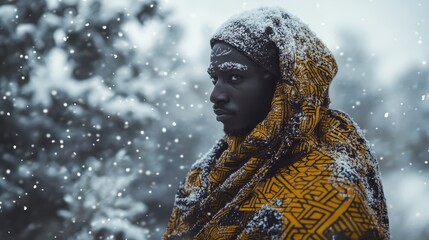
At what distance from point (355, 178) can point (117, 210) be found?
804cm

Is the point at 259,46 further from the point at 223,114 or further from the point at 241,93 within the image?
the point at 223,114

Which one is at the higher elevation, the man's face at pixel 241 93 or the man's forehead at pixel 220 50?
the man's forehead at pixel 220 50

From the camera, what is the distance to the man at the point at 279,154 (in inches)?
60.2

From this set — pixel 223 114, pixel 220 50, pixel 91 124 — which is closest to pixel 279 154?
pixel 223 114

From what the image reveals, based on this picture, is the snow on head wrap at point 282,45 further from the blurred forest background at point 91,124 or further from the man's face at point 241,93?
the blurred forest background at point 91,124

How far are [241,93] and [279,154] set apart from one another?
0.38 meters

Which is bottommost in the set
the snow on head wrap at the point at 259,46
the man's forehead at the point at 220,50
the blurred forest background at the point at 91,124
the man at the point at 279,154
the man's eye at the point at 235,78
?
the man at the point at 279,154

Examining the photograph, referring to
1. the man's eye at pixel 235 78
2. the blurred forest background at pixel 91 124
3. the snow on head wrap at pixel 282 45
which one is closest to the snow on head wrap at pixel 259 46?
the snow on head wrap at pixel 282 45

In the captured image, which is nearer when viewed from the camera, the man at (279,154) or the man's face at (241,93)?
the man at (279,154)

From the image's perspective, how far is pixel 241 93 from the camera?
1.95m

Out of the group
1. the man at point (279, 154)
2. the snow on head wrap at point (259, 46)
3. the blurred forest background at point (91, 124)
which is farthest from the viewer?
the blurred forest background at point (91, 124)

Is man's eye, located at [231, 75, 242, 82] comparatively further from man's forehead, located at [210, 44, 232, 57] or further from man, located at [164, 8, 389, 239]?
man's forehead, located at [210, 44, 232, 57]

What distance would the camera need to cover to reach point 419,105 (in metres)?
11.2

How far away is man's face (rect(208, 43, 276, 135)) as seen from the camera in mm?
1956
